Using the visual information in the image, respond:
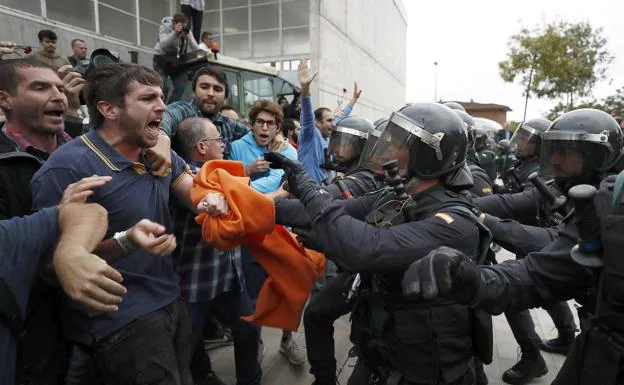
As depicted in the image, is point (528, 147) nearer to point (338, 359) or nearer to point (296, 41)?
point (338, 359)

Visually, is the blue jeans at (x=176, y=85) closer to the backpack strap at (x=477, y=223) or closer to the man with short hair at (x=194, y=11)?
the man with short hair at (x=194, y=11)

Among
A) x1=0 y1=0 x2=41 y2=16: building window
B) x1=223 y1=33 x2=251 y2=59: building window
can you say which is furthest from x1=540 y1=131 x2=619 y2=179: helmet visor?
x1=223 y1=33 x2=251 y2=59: building window

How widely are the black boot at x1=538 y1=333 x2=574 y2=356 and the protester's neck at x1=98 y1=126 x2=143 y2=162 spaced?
392cm

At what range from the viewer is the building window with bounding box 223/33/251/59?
17.7 metres

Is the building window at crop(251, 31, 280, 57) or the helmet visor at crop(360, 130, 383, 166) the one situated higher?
the building window at crop(251, 31, 280, 57)

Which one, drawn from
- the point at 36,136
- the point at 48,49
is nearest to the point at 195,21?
the point at 48,49

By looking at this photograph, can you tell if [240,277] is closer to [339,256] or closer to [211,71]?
[339,256]

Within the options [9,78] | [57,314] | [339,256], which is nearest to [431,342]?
[339,256]

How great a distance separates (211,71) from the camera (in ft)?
12.1

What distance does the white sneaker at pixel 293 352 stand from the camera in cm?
384

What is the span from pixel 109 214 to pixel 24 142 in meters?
0.72

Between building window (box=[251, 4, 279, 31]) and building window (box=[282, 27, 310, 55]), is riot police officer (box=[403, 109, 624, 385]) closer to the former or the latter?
building window (box=[282, 27, 310, 55])

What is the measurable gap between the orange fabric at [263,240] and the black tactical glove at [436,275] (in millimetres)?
1138

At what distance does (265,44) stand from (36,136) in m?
16.2
